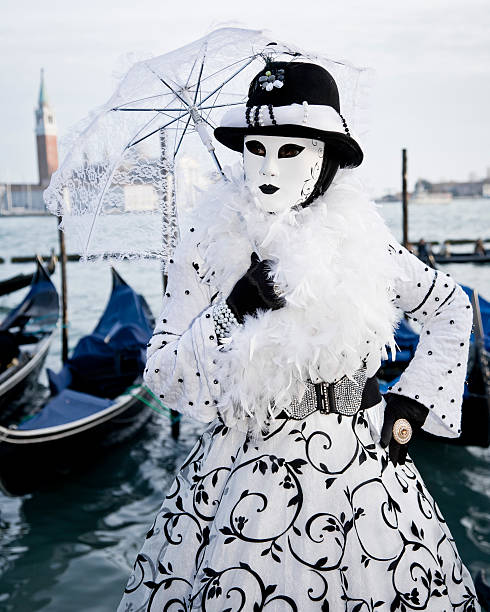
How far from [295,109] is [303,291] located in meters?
0.38

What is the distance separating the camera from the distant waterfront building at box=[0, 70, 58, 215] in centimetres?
7894

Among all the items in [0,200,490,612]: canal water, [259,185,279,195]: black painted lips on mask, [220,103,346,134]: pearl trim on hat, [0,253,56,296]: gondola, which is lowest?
[0,200,490,612]: canal water

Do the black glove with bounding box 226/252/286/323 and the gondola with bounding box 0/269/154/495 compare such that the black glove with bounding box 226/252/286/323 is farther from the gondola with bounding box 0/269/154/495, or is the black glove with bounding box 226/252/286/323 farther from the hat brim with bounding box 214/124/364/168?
the gondola with bounding box 0/269/154/495

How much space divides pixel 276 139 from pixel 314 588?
0.90 m

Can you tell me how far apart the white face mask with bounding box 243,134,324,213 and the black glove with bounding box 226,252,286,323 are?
0.15m

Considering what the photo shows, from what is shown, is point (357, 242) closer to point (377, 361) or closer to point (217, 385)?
point (377, 361)

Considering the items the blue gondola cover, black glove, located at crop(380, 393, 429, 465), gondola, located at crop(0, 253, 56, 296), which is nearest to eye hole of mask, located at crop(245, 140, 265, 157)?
black glove, located at crop(380, 393, 429, 465)

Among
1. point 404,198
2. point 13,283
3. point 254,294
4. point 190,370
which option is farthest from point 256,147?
point 404,198

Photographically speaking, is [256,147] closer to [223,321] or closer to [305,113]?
[305,113]

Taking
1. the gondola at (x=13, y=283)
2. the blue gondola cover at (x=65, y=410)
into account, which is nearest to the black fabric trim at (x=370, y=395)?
the blue gondola cover at (x=65, y=410)

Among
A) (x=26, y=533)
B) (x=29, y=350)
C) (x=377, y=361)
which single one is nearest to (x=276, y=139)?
(x=377, y=361)

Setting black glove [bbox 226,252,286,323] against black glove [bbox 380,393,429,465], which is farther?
black glove [bbox 380,393,429,465]

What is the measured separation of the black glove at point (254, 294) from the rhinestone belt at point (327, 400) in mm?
214

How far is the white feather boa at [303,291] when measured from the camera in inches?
46.7
